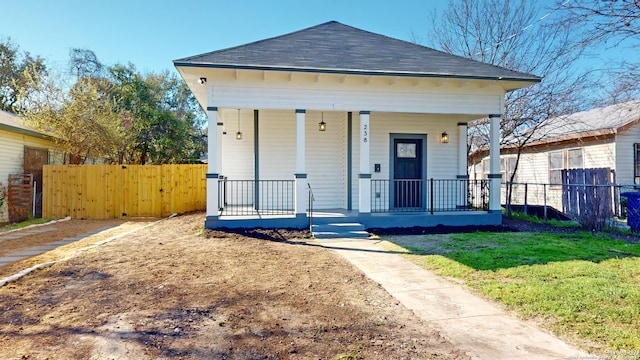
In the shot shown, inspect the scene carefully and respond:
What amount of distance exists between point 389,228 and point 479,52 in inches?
376

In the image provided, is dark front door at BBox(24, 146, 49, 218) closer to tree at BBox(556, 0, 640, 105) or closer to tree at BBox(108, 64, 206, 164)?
tree at BBox(108, 64, 206, 164)

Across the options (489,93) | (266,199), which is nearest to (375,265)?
(266,199)

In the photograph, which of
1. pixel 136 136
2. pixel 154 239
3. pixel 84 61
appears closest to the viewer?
pixel 154 239

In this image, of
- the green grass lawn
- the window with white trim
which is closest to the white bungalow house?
the green grass lawn

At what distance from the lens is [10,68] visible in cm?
1981

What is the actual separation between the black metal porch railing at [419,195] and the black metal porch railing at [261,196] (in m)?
2.37

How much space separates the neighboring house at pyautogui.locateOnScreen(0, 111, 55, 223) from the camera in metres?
10.9

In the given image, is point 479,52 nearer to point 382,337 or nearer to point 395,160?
point 395,160

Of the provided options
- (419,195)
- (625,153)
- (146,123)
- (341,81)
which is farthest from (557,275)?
(146,123)

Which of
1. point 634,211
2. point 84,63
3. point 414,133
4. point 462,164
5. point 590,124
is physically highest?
point 84,63

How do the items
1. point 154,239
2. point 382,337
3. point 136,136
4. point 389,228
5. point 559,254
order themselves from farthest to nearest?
point 136,136
point 389,228
point 154,239
point 559,254
point 382,337

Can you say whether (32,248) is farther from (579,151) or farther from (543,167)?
(543,167)

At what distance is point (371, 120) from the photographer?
9859 mm

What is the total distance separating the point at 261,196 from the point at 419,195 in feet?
15.0
